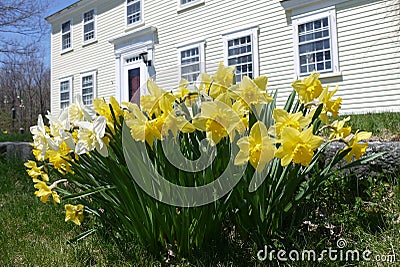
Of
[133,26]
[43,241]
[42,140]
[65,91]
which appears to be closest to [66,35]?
[65,91]

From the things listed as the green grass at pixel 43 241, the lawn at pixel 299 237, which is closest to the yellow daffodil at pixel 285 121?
the lawn at pixel 299 237

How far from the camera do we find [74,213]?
72.5 inches

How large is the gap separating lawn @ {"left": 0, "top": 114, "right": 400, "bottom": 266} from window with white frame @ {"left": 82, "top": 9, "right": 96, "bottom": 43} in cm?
1344

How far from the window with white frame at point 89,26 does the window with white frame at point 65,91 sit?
199cm

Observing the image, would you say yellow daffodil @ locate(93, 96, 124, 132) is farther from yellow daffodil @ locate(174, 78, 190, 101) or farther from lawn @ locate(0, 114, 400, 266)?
lawn @ locate(0, 114, 400, 266)

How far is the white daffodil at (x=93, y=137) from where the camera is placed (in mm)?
1422

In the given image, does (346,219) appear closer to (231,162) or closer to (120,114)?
(231,162)

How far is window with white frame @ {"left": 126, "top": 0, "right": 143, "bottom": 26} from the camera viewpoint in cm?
1276

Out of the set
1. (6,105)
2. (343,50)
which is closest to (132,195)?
(343,50)

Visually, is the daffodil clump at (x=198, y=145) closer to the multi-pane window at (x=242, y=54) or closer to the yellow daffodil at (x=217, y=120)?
the yellow daffodil at (x=217, y=120)

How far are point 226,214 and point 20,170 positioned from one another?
3.61 m

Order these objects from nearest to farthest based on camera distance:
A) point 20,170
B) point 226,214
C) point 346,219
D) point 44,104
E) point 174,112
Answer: point 174,112
point 226,214
point 346,219
point 20,170
point 44,104

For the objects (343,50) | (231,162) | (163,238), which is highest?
(343,50)

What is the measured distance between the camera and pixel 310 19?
825 cm
